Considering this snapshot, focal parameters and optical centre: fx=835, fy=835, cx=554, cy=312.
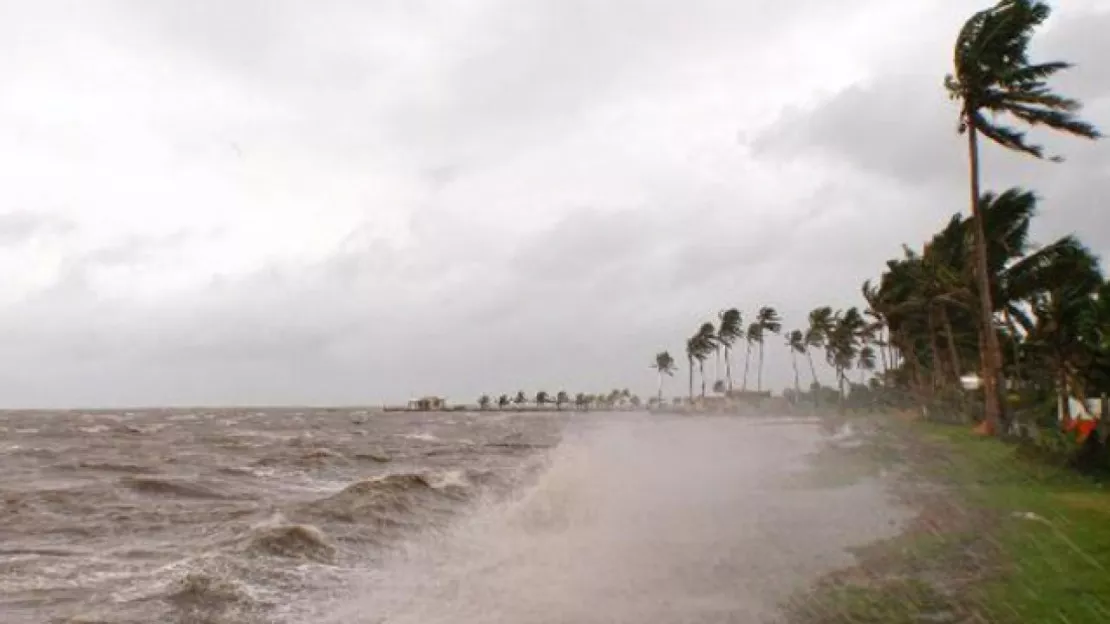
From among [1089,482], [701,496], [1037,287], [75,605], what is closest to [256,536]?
[75,605]

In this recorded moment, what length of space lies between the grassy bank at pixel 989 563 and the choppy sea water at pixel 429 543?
0.95 metres

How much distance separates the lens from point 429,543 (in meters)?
19.0

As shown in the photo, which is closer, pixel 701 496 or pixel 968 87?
pixel 701 496

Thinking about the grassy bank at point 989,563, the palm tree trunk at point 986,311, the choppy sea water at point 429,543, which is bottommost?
the choppy sea water at point 429,543

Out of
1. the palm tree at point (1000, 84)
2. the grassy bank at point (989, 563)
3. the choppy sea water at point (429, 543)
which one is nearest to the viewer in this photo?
the grassy bank at point (989, 563)

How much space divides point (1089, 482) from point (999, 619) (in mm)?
11552

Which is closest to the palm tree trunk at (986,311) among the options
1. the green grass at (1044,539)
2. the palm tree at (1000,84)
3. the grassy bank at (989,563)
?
the palm tree at (1000,84)

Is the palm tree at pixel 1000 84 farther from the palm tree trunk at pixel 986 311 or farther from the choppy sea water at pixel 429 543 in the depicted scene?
the choppy sea water at pixel 429 543

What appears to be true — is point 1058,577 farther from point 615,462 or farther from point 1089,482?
point 615,462

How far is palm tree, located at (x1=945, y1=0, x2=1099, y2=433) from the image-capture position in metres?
29.3

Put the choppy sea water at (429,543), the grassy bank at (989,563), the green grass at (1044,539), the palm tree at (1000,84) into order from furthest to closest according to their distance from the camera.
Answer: the palm tree at (1000,84) < the choppy sea water at (429,543) < the grassy bank at (989,563) < the green grass at (1044,539)

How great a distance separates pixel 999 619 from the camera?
9.19 meters

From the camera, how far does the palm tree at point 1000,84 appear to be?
29.3 metres

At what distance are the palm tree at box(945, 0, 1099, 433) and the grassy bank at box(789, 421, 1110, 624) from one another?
14.7 m
